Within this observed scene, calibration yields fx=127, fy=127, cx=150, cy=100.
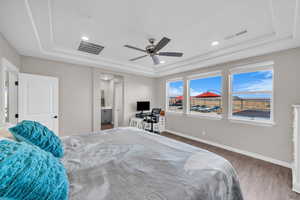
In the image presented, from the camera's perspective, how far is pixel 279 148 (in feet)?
8.89

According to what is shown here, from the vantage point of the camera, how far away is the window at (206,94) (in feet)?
12.9

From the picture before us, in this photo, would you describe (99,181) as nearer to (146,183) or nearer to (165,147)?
(146,183)

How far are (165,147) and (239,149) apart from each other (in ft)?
9.19

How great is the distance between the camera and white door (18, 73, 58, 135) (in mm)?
2867

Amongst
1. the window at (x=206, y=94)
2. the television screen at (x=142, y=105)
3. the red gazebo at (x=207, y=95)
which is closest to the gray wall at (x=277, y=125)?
the window at (x=206, y=94)

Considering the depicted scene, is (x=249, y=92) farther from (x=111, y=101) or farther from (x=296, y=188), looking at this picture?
(x=111, y=101)

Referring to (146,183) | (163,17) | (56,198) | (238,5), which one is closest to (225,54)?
(238,5)

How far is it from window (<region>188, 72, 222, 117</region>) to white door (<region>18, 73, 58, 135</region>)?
4.20 metres

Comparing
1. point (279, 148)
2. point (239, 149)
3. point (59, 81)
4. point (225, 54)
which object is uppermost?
point (225, 54)

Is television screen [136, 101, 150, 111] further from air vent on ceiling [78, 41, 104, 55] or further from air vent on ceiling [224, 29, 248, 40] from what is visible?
A: air vent on ceiling [224, 29, 248, 40]

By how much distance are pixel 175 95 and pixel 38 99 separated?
4.36 meters

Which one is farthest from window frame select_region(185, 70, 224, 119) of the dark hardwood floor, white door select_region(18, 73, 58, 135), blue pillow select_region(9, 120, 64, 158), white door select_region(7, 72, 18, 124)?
white door select_region(7, 72, 18, 124)

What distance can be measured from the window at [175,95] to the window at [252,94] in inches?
69.5

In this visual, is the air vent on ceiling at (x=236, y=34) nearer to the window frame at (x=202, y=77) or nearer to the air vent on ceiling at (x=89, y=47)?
the window frame at (x=202, y=77)
